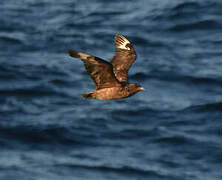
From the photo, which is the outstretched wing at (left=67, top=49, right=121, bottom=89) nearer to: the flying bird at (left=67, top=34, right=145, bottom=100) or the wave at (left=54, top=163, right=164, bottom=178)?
the flying bird at (left=67, top=34, right=145, bottom=100)

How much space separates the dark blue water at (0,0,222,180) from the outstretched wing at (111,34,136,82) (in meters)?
14.3

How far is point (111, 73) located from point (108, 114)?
1713 centimetres

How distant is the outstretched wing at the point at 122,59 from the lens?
11.7 meters

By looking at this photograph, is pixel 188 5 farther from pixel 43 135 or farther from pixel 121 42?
pixel 121 42

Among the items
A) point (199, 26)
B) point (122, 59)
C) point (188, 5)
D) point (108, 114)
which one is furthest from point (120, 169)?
point (122, 59)

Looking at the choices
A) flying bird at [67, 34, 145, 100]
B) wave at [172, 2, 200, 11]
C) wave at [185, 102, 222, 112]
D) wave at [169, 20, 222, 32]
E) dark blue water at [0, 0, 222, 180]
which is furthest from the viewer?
wave at [172, 2, 200, 11]

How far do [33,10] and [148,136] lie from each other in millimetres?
13242

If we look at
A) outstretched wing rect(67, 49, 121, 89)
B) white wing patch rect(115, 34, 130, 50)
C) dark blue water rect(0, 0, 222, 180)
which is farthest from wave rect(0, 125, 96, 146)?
outstretched wing rect(67, 49, 121, 89)

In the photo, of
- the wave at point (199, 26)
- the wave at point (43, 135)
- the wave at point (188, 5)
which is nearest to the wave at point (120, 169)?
the wave at point (43, 135)

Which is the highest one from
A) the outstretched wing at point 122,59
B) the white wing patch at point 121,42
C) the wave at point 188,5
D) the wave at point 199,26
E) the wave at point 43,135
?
the wave at point 188,5

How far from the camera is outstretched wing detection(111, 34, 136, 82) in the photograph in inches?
459

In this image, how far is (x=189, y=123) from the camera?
27.5 metres

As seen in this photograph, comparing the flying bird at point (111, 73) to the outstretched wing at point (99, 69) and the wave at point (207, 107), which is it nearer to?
the outstretched wing at point (99, 69)

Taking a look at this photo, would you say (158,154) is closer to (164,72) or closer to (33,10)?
(164,72)
